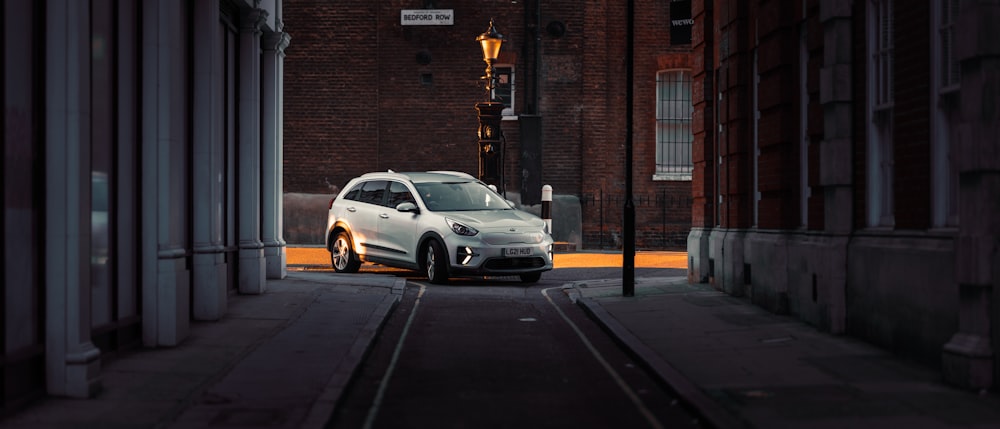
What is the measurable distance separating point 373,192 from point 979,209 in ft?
43.5

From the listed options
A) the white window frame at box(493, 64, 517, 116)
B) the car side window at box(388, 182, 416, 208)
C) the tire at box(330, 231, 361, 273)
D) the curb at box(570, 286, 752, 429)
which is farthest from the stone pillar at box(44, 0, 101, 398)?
the white window frame at box(493, 64, 517, 116)

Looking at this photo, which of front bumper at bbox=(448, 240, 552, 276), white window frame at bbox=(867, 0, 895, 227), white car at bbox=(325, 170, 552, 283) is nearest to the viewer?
white window frame at bbox=(867, 0, 895, 227)

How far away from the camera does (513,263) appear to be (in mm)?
19422

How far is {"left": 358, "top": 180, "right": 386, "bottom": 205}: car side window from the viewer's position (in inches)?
832

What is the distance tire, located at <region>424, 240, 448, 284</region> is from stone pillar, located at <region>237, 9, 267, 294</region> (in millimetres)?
3301

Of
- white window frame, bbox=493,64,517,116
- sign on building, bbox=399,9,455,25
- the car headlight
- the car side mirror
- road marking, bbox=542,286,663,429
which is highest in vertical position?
sign on building, bbox=399,9,455,25

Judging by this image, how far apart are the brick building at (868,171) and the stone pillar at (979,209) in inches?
0.4

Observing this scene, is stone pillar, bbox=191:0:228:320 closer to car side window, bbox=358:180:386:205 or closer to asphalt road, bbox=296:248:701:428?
asphalt road, bbox=296:248:701:428

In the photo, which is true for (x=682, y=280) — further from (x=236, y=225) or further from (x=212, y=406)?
(x=212, y=406)

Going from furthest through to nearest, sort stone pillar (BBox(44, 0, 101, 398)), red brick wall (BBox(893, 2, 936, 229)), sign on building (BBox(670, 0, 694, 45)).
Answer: sign on building (BBox(670, 0, 694, 45)) → red brick wall (BBox(893, 2, 936, 229)) → stone pillar (BBox(44, 0, 101, 398))

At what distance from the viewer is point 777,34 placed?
1462 cm

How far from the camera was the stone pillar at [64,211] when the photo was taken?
873cm

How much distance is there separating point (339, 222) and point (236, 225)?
16.7 ft

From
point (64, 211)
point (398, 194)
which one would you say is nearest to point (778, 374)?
point (64, 211)
